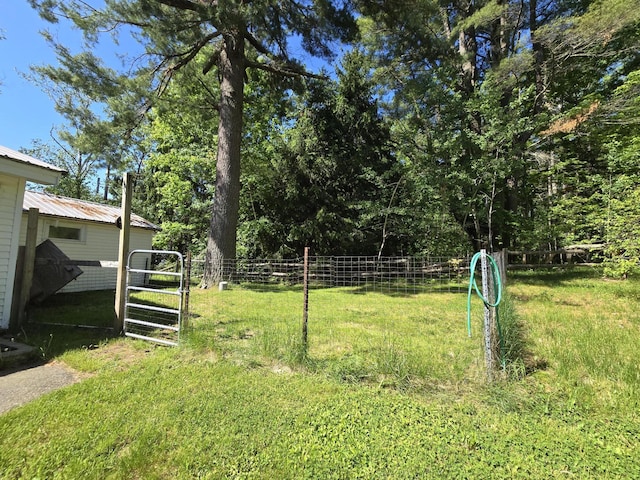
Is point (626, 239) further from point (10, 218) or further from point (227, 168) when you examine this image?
point (10, 218)

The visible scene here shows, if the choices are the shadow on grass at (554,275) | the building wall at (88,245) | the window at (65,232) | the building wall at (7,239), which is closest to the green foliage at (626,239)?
the shadow on grass at (554,275)

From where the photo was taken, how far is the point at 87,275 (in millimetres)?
10188

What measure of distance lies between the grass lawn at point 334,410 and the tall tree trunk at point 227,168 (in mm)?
5705

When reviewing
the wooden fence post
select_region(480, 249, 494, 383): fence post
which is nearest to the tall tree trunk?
the wooden fence post

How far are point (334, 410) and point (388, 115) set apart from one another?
538 inches

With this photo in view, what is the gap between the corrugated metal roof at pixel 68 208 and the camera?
8.96 metres

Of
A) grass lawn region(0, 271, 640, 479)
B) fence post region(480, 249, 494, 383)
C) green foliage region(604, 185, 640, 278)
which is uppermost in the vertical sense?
green foliage region(604, 185, 640, 278)

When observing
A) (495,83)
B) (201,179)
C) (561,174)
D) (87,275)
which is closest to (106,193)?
(201,179)

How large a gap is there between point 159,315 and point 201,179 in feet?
41.3

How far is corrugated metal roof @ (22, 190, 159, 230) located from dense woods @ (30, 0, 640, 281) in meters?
1.76

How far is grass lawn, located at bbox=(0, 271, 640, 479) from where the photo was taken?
210cm

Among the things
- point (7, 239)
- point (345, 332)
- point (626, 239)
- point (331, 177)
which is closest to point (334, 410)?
point (345, 332)

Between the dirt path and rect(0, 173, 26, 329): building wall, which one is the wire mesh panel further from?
rect(0, 173, 26, 329): building wall

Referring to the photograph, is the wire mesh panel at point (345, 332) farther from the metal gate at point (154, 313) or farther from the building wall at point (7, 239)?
the building wall at point (7, 239)
